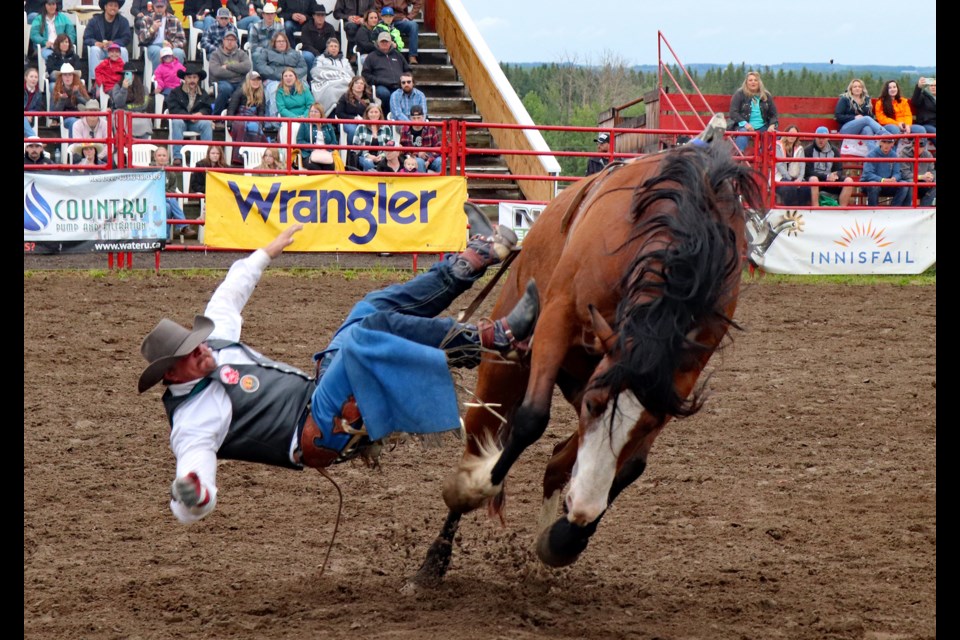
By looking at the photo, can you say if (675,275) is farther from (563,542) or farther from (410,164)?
(410,164)

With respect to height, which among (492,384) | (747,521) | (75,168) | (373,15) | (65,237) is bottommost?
(747,521)

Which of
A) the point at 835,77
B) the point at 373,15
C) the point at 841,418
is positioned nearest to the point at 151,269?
the point at 373,15

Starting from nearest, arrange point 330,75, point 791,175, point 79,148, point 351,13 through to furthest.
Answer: point 79,148, point 791,175, point 330,75, point 351,13

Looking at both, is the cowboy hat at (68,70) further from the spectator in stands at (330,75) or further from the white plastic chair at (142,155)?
the spectator in stands at (330,75)

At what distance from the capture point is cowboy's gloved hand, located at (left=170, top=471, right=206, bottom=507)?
3465 millimetres

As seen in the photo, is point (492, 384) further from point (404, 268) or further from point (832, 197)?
point (832, 197)

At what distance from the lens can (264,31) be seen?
15.5 m

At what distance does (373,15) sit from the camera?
16.3 m

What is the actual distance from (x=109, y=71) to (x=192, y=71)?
3.46ft

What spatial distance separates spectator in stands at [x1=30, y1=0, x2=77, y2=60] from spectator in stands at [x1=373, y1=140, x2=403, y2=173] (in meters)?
5.20

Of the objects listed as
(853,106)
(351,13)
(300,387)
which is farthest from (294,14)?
(300,387)

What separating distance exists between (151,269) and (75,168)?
1.26 meters

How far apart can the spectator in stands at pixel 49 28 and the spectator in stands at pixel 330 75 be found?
3398 mm

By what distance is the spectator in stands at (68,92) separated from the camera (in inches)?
553
